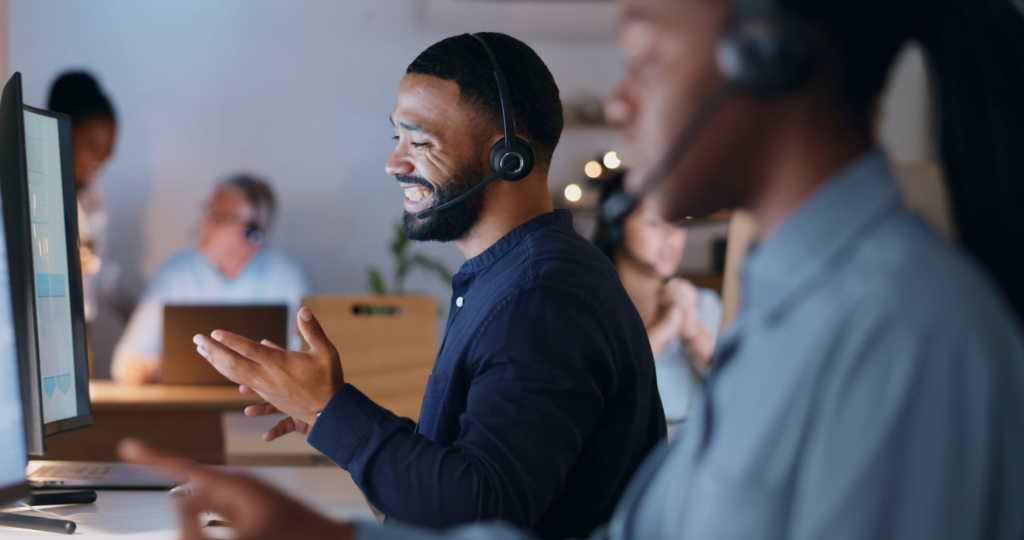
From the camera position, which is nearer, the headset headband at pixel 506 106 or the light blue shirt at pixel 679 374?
the headset headband at pixel 506 106

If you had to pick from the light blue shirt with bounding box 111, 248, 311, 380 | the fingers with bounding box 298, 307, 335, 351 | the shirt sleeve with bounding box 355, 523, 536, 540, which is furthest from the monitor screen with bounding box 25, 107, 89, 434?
the light blue shirt with bounding box 111, 248, 311, 380

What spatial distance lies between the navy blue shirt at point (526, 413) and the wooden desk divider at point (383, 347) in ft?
2.40

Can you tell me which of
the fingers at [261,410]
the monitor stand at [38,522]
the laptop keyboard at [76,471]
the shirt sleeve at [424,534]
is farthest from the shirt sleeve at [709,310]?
the shirt sleeve at [424,534]

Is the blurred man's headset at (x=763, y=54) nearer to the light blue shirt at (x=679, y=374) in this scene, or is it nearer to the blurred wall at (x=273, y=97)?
the light blue shirt at (x=679, y=374)

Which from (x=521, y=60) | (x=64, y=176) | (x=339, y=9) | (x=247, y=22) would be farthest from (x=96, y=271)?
(x=521, y=60)

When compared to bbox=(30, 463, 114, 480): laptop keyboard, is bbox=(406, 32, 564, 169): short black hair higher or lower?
higher

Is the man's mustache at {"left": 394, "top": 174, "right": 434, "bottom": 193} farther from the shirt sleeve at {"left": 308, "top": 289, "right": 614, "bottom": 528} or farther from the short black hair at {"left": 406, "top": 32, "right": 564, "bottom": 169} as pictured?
the shirt sleeve at {"left": 308, "top": 289, "right": 614, "bottom": 528}

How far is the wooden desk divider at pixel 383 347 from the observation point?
1.69 meters

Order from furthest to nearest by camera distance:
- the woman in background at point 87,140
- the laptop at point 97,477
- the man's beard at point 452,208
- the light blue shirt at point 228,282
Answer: the light blue shirt at point 228,282, the woman in background at point 87,140, the laptop at point 97,477, the man's beard at point 452,208

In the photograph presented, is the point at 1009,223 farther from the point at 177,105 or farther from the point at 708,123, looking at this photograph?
the point at 177,105

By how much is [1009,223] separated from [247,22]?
4.90 metres

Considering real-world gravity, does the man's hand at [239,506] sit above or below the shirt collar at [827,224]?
below

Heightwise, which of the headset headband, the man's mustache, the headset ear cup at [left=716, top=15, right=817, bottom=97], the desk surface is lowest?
the desk surface

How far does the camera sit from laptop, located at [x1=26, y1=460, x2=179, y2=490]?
1192 millimetres
